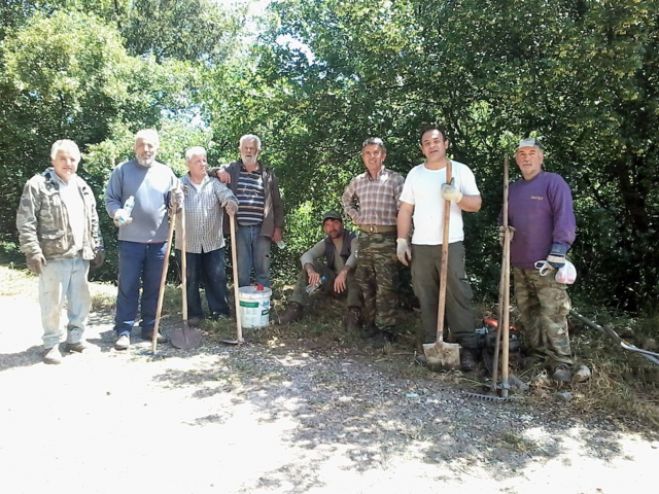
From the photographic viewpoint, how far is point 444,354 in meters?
4.40

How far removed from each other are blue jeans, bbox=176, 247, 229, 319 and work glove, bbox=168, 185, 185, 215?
623 millimetres

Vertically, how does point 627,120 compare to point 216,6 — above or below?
below

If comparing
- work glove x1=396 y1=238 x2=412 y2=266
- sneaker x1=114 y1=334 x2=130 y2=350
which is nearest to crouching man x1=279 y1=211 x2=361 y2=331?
work glove x1=396 y1=238 x2=412 y2=266

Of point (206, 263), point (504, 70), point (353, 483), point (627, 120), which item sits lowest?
point (353, 483)

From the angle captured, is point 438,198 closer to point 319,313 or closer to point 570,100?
point 570,100

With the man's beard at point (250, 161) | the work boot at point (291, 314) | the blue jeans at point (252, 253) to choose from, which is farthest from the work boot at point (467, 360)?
the man's beard at point (250, 161)

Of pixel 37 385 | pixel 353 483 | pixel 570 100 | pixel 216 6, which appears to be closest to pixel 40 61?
pixel 37 385

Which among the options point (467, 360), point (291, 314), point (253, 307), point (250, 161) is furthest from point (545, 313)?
point (250, 161)

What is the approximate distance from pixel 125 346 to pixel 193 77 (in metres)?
6.55

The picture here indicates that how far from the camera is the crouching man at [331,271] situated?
541 centimetres

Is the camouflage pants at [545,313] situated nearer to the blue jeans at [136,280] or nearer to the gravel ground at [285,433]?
the gravel ground at [285,433]

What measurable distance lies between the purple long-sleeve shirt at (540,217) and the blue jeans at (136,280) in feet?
10.7

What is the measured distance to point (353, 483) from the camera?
2807mm

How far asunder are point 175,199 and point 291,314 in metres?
1.75
